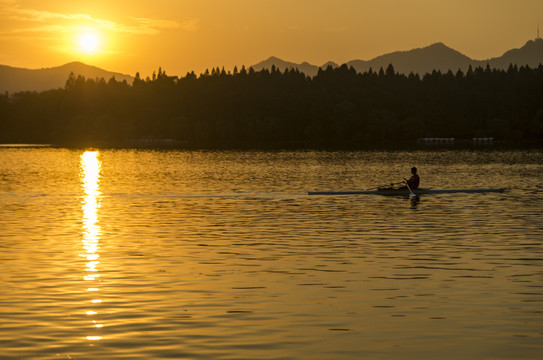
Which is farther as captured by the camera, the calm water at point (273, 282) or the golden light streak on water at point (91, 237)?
the golden light streak on water at point (91, 237)

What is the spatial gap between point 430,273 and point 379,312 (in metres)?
6.45

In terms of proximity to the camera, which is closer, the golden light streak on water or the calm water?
the calm water

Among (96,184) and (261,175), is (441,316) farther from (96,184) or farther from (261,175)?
(261,175)

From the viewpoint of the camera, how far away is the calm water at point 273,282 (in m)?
19.2

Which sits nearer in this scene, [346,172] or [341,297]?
[341,297]

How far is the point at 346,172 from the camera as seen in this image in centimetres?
11256

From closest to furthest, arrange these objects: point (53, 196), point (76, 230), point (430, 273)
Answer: point (430, 273), point (76, 230), point (53, 196)

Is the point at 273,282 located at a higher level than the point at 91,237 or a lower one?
higher

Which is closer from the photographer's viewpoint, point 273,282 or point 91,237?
point 273,282

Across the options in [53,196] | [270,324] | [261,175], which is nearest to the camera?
[270,324]

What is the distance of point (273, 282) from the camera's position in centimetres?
2662

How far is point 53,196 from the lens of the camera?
68812 millimetres

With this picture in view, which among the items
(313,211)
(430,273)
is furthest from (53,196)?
(430,273)

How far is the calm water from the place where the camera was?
63.1 ft
